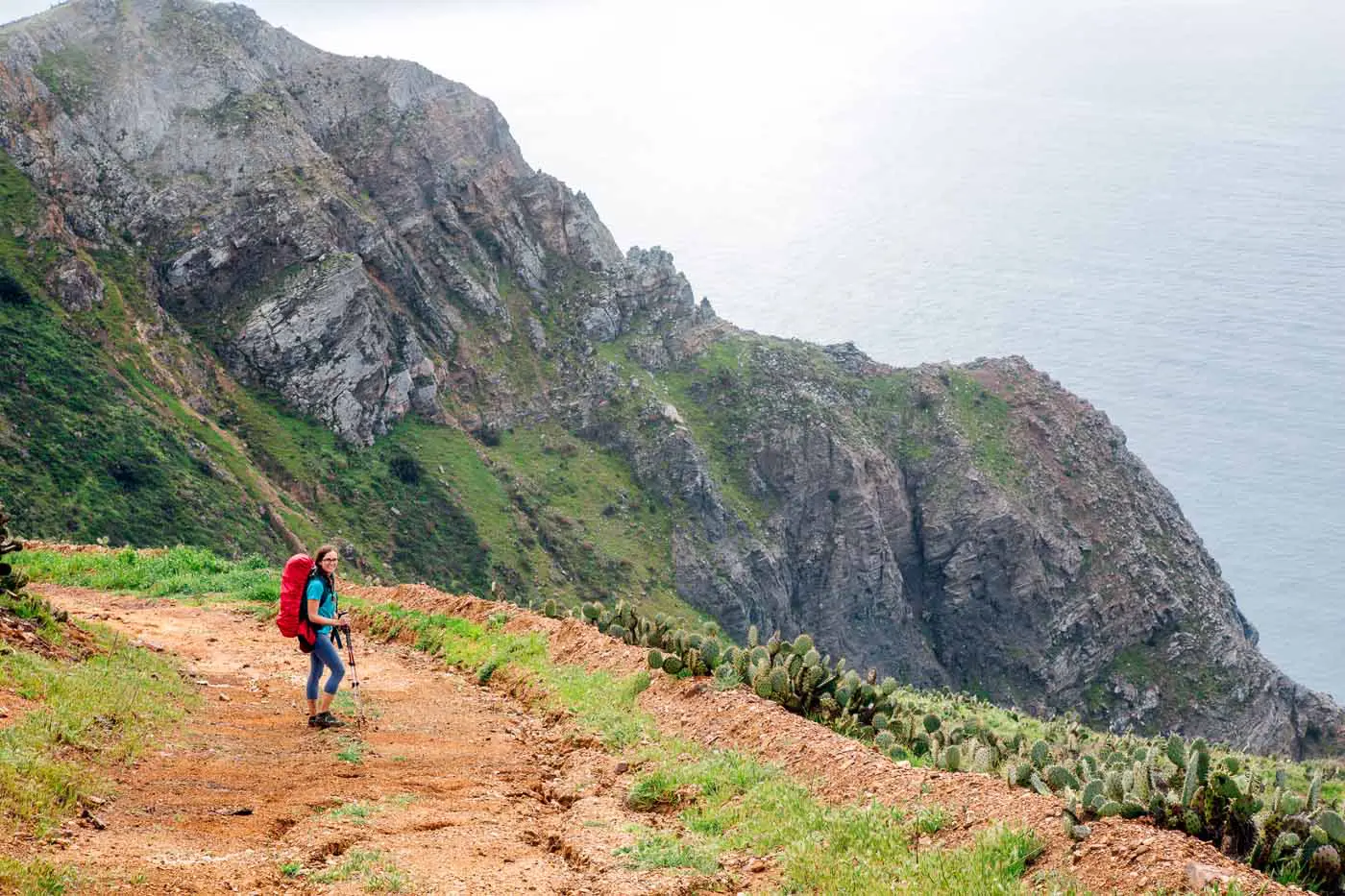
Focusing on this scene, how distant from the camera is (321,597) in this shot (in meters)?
12.4

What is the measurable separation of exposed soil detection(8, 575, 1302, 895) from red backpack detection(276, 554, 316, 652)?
3.74 ft

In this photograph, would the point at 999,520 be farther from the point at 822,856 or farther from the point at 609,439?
the point at 822,856

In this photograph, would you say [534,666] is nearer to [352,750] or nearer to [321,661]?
[321,661]

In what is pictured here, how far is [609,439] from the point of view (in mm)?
86250

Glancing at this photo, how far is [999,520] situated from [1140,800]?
3505 inches

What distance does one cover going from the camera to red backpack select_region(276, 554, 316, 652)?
40.0 ft

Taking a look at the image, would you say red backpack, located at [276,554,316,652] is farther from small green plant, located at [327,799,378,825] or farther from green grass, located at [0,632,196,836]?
small green plant, located at [327,799,378,825]

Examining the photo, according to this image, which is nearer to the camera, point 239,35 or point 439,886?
point 439,886

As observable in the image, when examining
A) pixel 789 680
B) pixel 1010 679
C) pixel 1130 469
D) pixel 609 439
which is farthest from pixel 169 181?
pixel 1130 469

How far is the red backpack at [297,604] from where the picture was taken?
12188 mm

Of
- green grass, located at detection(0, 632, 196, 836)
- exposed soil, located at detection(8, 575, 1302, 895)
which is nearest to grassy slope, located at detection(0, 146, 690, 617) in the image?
green grass, located at detection(0, 632, 196, 836)

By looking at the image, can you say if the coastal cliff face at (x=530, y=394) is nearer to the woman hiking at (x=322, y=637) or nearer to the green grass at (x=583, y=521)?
the green grass at (x=583, y=521)

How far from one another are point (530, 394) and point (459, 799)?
3005 inches

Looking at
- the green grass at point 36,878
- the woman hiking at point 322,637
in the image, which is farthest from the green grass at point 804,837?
the woman hiking at point 322,637
